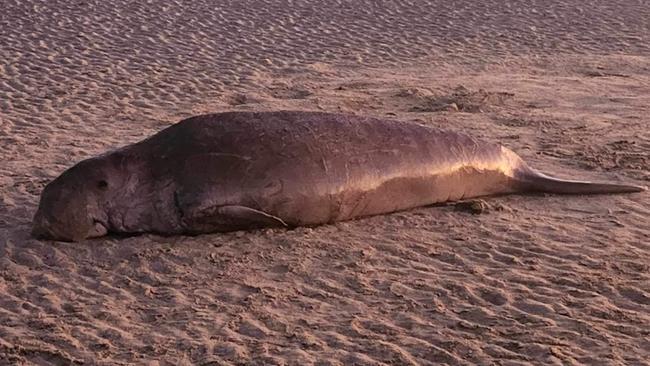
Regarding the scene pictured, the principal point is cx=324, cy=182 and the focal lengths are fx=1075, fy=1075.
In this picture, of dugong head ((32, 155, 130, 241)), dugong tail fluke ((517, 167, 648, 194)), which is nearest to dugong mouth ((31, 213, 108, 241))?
dugong head ((32, 155, 130, 241))

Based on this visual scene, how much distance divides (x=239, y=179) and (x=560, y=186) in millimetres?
2467

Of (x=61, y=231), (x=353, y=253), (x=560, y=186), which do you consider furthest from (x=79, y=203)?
(x=560, y=186)

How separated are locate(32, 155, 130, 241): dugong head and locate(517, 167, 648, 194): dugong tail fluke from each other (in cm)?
288

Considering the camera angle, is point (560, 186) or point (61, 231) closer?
point (61, 231)

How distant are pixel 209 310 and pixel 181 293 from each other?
0.97ft

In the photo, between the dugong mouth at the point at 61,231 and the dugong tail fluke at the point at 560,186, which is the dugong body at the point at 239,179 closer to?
the dugong mouth at the point at 61,231

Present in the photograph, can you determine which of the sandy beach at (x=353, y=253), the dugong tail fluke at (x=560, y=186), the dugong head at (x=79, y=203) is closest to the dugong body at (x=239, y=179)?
the dugong head at (x=79, y=203)

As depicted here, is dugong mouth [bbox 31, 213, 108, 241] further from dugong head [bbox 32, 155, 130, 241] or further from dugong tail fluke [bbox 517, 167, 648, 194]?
dugong tail fluke [bbox 517, 167, 648, 194]

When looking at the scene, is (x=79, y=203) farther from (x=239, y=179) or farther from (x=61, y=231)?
(x=239, y=179)

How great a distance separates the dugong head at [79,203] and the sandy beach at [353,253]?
0.29 feet

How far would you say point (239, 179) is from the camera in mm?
6418

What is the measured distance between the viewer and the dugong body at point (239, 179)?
641 cm

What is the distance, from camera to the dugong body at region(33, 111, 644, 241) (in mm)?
6410

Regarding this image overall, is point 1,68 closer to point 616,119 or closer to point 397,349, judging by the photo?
point 616,119
